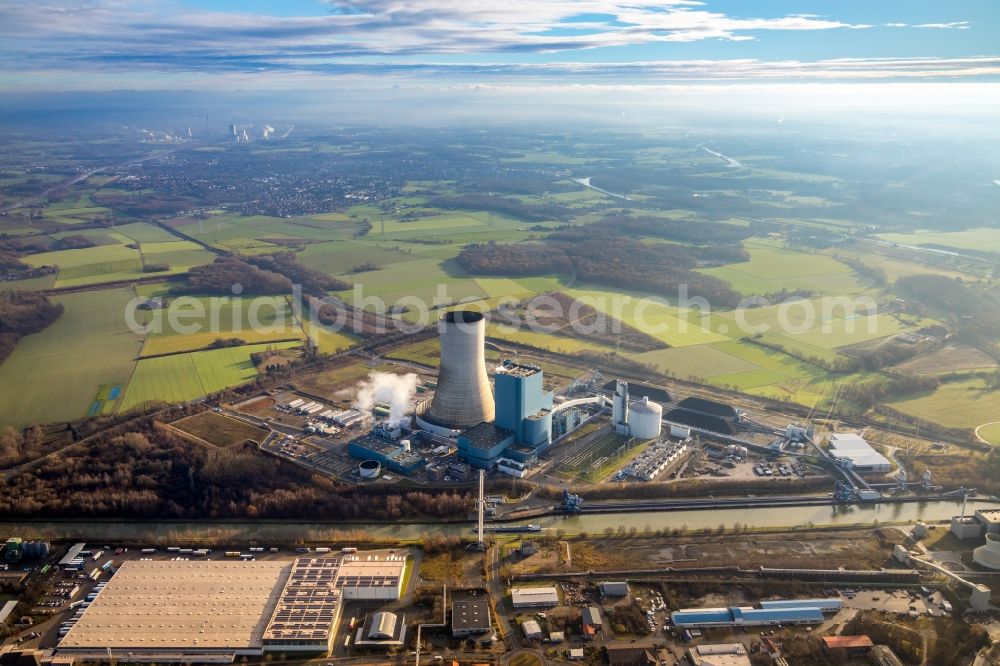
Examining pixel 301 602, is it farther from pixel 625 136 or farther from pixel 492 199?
pixel 625 136

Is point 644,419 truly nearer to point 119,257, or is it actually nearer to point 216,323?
point 216,323

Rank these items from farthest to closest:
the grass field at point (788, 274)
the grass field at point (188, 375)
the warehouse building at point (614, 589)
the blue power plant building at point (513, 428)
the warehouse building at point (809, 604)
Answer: the grass field at point (788, 274) → the grass field at point (188, 375) → the blue power plant building at point (513, 428) → the warehouse building at point (614, 589) → the warehouse building at point (809, 604)

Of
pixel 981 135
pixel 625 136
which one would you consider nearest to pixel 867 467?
pixel 981 135

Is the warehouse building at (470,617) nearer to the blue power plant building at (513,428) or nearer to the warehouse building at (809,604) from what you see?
the warehouse building at (809,604)

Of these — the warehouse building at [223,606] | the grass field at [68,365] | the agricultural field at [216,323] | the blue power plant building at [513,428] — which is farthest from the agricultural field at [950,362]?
the grass field at [68,365]

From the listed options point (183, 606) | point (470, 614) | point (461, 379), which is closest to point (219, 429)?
point (461, 379)

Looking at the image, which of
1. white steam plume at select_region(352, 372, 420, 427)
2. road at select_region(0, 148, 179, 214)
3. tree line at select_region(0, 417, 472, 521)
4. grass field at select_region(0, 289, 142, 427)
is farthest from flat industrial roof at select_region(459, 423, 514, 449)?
road at select_region(0, 148, 179, 214)
